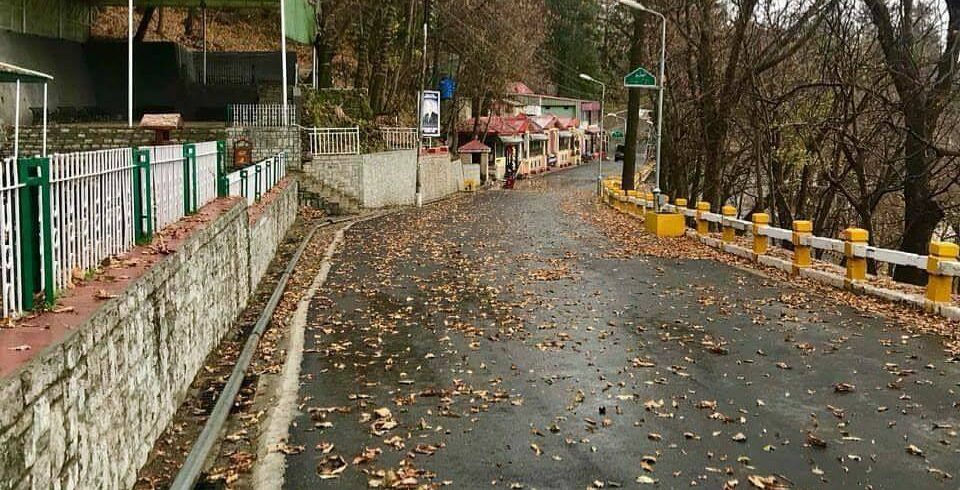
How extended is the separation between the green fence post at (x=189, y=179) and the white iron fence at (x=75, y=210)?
0.23ft

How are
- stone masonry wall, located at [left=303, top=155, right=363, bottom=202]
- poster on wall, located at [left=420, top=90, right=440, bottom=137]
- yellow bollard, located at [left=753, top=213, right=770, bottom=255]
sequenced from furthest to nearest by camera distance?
poster on wall, located at [left=420, top=90, right=440, bottom=137], stone masonry wall, located at [left=303, top=155, right=363, bottom=202], yellow bollard, located at [left=753, top=213, right=770, bottom=255]

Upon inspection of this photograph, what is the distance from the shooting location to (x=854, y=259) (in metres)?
14.7

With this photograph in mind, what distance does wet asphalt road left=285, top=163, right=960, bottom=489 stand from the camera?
6918 mm

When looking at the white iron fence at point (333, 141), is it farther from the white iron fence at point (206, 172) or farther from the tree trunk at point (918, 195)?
the tree trunk at point (918, 195)

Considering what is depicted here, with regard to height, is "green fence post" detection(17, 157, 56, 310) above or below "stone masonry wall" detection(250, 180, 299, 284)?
above

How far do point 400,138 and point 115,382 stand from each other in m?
35.7

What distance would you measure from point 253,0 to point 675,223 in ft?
56.9

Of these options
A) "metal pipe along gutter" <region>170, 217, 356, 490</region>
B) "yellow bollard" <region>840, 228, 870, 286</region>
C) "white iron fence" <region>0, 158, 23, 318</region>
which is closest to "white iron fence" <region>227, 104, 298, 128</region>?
"metal pipe along gutter" <region>170, 217, 356, 490</region>

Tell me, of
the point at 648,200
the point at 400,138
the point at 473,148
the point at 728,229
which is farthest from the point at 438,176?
the point at 728,229

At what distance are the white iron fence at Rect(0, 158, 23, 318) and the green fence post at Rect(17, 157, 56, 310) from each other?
6 cm

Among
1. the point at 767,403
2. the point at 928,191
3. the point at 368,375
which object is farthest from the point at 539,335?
the point at 928,191

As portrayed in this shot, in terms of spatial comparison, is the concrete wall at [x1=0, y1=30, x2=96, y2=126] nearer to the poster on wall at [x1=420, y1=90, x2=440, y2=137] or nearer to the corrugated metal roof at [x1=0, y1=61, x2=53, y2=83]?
the poster on wall at [x1=420, y1=90, x2=440, y2=137]

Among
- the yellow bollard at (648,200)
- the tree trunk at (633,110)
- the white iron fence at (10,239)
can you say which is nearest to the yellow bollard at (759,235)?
the yellow bollard at (648,200)

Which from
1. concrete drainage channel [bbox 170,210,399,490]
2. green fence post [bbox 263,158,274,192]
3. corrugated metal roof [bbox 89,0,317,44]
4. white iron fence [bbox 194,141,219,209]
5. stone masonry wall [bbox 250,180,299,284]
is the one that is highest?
corrugated metal roof [bbox 89,0,317,44]
